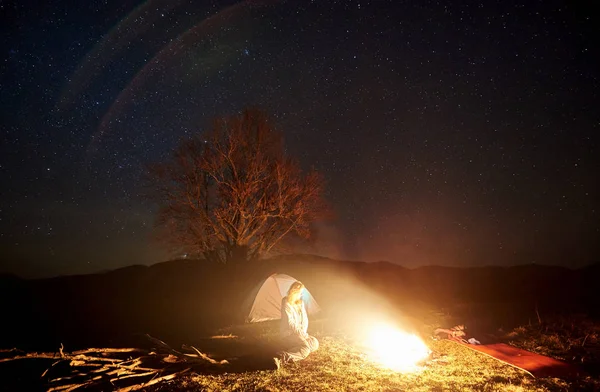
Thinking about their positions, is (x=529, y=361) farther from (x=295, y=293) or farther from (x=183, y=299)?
(x=183, y=299)

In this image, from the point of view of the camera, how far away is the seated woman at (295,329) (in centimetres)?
769

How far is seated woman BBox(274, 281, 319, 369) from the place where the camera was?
7.69 meters

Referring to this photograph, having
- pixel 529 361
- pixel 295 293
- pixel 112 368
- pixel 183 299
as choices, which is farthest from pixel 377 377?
pixel 183 299

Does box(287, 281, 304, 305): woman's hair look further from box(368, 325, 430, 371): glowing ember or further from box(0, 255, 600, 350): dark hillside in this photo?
box(0, 255, 600, 350): dark hillside

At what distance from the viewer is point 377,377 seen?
253 inches

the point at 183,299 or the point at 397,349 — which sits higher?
the point at 183,299

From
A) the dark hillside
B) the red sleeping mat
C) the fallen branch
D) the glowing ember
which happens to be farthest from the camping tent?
the red sleeping mat

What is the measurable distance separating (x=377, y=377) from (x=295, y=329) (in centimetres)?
229

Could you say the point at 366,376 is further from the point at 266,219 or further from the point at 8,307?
the point at 8,307

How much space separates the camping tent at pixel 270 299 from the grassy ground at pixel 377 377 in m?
4.45

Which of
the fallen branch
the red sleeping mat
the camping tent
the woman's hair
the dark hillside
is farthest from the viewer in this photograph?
the camping tent

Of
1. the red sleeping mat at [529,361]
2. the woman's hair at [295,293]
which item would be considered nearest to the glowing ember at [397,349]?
the red sleeping mat at [529,361]

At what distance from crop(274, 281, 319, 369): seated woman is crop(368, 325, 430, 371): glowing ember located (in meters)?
1.48

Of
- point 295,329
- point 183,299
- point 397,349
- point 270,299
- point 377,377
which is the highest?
point 270,299
